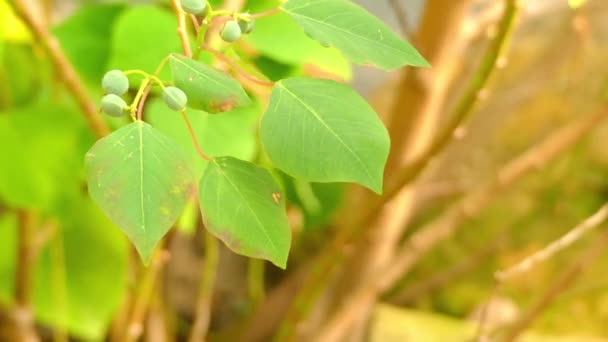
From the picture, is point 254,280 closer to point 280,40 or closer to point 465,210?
point 465,210

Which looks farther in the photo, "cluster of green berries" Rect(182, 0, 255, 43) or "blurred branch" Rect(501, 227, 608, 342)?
"blurred branch" Rect(501, 227, 608, 342)

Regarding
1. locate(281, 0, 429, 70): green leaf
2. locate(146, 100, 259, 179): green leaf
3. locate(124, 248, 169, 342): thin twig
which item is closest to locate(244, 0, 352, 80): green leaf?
locate(146, 100, 259, 179): green leaf

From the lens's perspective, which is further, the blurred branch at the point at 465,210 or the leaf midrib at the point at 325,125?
the blurred branch at the point at 465,210

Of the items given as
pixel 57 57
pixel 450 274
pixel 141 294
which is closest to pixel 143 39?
pixel 57 57

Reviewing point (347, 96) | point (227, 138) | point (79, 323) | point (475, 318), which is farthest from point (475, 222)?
point (347, 96)

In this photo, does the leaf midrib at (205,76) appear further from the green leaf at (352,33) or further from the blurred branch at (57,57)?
the blurred branch at (57,57)

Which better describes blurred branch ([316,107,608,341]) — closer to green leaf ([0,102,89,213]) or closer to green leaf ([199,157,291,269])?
green leaf ([0,102,89,213])

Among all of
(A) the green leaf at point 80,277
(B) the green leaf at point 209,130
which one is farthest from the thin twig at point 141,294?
(A) the green leaf at point 80,277
